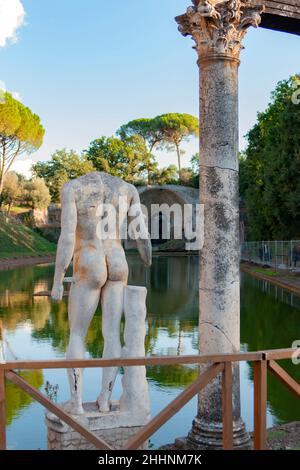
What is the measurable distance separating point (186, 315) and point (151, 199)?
129ft

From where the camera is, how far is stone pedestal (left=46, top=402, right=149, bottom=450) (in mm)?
4801

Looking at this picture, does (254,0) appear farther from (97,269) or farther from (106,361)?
(106,361)

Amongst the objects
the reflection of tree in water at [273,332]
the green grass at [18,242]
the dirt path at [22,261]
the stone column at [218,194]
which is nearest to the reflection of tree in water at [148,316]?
the reflection of tree in water at [273,332]

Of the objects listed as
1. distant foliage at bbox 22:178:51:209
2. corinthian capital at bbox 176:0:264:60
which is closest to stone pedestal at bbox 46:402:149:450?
corinthian capital at bbox 176:0:264:60

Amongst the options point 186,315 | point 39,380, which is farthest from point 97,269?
point 186,315

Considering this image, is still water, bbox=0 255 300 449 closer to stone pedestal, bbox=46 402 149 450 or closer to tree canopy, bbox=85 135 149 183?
stone pedestal, bbox=46 402 149 450

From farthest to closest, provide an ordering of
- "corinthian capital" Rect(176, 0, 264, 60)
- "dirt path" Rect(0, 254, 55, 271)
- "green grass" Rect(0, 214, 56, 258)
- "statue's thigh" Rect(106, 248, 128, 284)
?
1. "green grass" Rect(0, 214, 56, 258)
2. "dirt path" Rect(0, 254, 55, 271)
3. "corinthian capital" Rect(176, 0, 264, 60)
4. "statue's thigh" Rect(106, 248, 128, 284)

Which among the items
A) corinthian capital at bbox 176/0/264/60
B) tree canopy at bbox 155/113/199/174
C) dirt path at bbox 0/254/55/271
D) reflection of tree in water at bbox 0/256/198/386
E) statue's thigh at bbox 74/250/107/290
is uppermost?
tree canopy at bbox 155/113/199/174

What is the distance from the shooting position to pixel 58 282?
16.4 ft

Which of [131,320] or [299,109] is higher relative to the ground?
[299,109]

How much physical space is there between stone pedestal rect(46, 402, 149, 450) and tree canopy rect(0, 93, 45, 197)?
130 feet

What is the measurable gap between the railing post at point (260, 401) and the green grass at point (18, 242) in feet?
113

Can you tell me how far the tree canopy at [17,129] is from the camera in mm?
42719

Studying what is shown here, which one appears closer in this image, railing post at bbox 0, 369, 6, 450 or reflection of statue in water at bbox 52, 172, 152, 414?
railing post at bbox 0, 369, 6, 450
